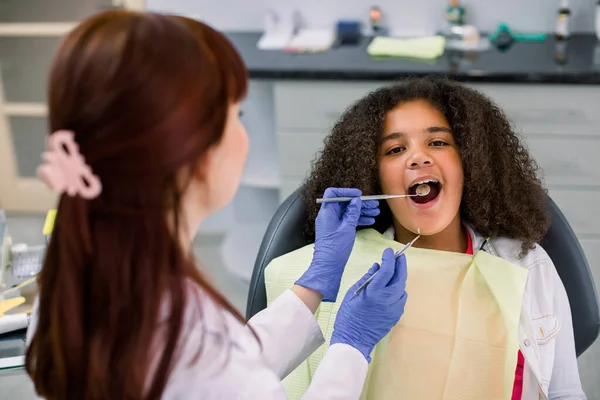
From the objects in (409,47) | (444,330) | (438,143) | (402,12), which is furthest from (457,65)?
(444,330)

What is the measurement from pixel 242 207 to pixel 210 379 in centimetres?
243

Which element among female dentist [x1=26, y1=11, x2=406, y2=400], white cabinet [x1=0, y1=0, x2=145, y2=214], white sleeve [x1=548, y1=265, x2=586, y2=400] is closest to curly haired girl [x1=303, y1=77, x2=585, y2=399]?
A: white sleeve [x1=548, y1=265, x2=586, y2=400]

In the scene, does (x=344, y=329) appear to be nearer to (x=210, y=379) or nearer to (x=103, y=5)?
(x=210, y=379)

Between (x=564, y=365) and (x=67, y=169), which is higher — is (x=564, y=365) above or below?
below

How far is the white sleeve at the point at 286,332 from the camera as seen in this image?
4.32 ft

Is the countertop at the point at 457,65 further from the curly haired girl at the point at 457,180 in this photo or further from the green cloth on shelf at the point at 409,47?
the curly haired girl at the point at 457,180

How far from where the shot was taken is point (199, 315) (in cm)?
98

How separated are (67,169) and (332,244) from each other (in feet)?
2.30

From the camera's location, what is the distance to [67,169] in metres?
0.84

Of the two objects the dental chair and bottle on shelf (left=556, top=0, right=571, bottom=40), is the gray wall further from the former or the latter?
the dental chair

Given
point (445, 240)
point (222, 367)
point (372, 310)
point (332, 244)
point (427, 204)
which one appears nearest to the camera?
point (222, 367)

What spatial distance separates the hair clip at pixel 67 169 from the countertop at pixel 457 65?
1.91 meters

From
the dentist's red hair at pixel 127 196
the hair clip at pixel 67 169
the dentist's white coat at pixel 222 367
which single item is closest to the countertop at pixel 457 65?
the dentist's white coat at pixel 222 367

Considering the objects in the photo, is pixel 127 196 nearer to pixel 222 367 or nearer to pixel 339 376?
pixel 222 367
